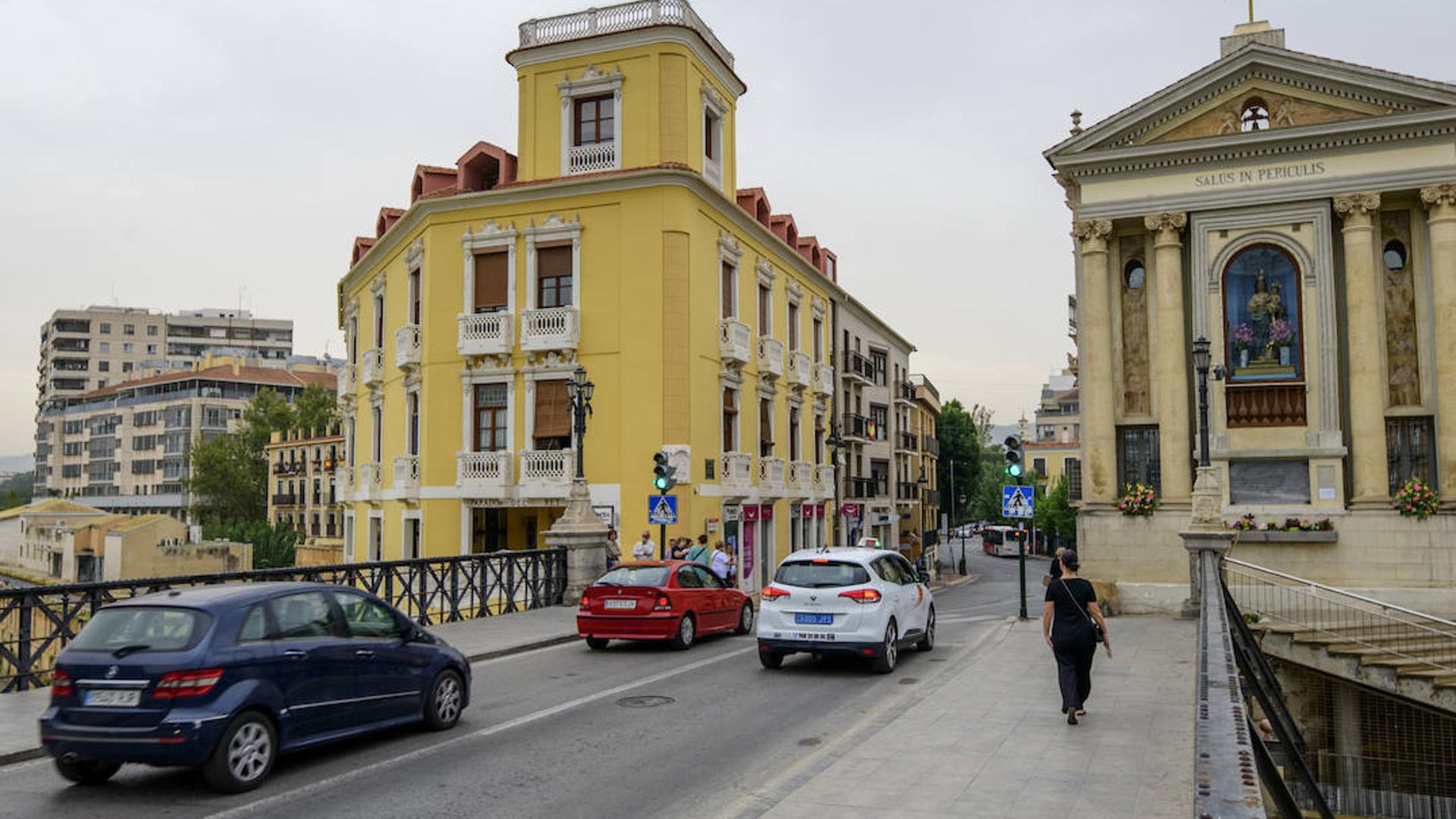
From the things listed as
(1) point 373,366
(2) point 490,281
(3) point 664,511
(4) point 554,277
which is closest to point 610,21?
(4) point 554,277

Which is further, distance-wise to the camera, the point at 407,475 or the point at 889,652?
the point at 407,475

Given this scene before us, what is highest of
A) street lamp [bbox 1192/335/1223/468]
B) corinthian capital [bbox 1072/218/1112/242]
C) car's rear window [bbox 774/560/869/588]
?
corinthian capital [bbox 1072/218/1112/242]

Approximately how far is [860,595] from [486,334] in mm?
18258

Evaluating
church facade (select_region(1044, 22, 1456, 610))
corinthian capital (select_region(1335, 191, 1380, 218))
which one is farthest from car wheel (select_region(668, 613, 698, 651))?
corinthian capital (select_region(1335, 191, 1380, 218))

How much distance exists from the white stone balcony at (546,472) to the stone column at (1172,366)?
14202 millimetres

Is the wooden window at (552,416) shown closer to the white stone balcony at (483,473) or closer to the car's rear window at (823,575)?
the white stone balcony at (483,473)

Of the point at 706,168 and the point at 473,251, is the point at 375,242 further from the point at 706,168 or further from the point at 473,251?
the point at 706,168

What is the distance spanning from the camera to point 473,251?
98.8ft

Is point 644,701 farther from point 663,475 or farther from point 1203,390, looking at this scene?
point 1203,390

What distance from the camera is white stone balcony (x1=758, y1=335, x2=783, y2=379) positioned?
113ft

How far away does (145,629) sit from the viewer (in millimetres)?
8164

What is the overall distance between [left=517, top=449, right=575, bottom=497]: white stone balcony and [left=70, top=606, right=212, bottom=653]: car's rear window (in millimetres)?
19186

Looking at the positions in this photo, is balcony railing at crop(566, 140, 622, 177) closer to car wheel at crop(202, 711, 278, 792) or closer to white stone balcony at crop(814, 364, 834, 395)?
white stone balcony at crop(814, 364, 834, 395)

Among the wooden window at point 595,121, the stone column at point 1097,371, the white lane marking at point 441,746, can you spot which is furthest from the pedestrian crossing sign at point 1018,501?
the wooden window at point 595,121
